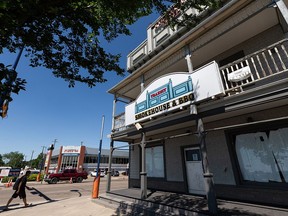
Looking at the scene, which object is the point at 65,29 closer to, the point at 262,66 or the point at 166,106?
the point at 166,106

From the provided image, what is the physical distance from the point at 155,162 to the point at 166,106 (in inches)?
209

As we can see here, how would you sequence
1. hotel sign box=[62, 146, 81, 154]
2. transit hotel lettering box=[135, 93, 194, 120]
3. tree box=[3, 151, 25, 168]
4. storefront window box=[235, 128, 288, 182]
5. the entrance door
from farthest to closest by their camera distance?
tree box=[3, 151, 25, 168], hotel sign box=[62, 146, 81, 154], the entrance door, transit hotel lettering box=[135, 93, 194, 120], storefront window box=[235, 128, 288, 182]

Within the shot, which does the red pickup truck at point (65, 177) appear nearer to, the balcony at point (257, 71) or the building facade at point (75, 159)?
the building facade at point (75, 159)

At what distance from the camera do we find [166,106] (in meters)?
7.26

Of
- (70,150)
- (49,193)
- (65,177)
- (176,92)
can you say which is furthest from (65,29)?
(70,150)

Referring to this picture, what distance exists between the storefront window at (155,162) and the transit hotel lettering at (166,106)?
11.4ft

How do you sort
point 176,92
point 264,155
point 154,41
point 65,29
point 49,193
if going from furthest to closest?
point 49,193
point 154,41
point 176,92
point 264,155
point 65,29

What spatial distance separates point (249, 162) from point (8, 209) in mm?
11379

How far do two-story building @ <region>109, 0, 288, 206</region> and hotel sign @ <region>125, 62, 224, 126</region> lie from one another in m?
0.04

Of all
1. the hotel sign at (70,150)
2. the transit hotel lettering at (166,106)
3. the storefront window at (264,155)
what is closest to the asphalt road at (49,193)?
the transit hotel lettering at (166,106)

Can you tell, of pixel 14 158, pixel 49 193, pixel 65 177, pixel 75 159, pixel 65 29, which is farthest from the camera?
pixel 14 158

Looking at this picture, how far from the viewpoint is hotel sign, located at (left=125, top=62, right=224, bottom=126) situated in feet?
19.3

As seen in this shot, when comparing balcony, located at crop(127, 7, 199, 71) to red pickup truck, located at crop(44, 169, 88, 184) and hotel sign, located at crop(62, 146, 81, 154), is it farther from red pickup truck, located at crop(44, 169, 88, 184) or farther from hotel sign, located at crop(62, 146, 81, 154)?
hotel sign, located at crop(62, 146, 81, 154)

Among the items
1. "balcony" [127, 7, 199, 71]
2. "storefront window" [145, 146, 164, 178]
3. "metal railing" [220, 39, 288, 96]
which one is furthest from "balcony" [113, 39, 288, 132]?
"storefront window" [145, 146, 164, 178]
